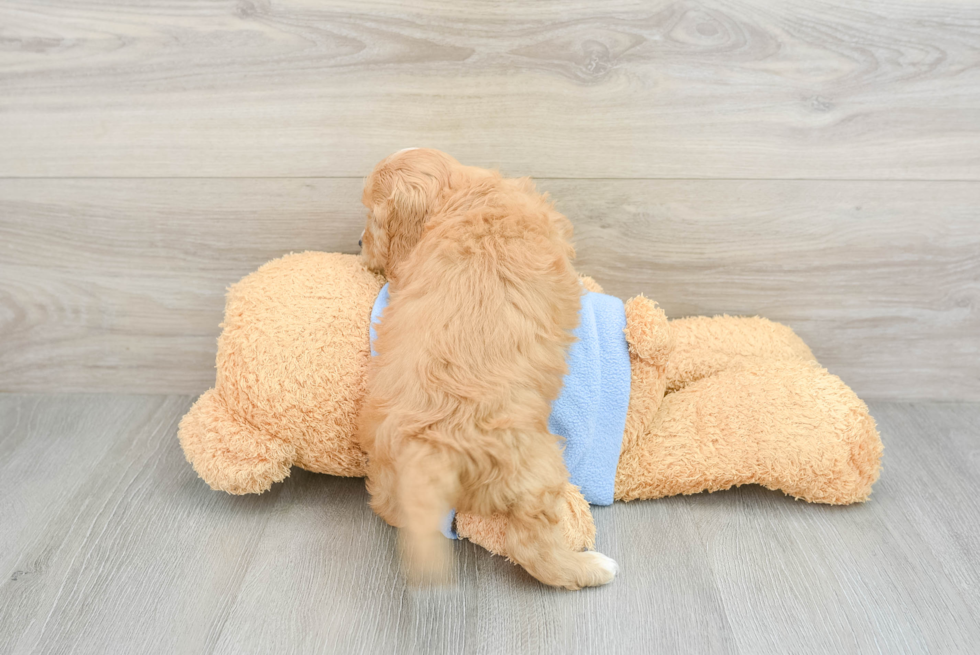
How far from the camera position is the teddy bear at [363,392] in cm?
88

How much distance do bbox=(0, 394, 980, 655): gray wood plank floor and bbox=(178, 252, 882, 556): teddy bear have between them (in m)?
0.06

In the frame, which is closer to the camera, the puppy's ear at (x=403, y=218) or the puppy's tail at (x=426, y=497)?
the puppy's tail at (x=426, y=497)

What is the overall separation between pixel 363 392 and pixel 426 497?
9.7 inches

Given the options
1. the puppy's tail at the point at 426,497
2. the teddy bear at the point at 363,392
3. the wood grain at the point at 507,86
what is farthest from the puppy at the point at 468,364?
the wood grain at the point at 507,86

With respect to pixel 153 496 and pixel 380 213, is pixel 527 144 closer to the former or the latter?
pixel 380 213

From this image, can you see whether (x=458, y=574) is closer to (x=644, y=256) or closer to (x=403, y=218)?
(x=403, y=218)

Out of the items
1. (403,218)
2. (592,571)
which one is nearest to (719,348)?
(592,571)

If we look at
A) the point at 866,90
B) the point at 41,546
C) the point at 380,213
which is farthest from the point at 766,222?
the point at 41,546

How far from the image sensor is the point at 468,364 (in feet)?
2.35

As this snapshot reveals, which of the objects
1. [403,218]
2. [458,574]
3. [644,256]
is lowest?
[458,574]

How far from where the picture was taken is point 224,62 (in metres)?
1.01

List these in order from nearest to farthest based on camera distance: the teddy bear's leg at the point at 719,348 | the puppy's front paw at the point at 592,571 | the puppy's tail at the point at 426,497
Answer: the puppy's tail at the point at 426,497, the puppy's front paw at the point at 592,571, the teddy bear's leg at the point at 719,348

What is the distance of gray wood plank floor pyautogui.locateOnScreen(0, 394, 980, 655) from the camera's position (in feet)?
2.48

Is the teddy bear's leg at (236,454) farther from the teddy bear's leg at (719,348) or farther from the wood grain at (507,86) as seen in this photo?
the teddy bear's leg at (719,348)
